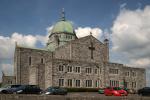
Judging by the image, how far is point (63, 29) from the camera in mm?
88938

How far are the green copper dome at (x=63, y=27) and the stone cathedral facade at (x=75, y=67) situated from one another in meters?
3.83

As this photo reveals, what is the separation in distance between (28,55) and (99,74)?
2039cm

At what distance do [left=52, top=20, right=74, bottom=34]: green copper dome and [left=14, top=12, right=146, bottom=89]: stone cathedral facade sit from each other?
3.83m

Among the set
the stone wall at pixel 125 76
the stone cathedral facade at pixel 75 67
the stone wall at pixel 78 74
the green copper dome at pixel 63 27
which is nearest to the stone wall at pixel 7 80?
the stone cathedral facade at pixel 75 67

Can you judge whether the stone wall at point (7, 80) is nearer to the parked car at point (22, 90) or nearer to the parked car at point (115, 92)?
the parked car at point (22, 90)

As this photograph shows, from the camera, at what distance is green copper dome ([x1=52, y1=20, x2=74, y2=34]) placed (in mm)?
89000

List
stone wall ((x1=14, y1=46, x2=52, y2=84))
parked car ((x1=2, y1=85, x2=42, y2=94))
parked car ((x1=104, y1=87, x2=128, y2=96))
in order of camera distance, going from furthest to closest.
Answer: stone wall ((x1=14, y1=46, x2=52, y2=84)) → parked car ((x1=104, y1=87, x2=128, y2=96)) → parked car ((x1=2, y1=85, x2=42, y2=94))

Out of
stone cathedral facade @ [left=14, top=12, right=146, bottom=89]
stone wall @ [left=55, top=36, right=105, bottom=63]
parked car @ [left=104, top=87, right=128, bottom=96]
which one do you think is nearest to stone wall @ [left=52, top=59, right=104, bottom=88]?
stone cathedral facade @ [left=14, top=12, right=146, bottom=89]

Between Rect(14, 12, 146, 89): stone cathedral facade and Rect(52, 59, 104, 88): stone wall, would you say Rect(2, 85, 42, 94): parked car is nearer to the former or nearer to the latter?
Rect(14, 12, 146, 89): stone cathedral facade

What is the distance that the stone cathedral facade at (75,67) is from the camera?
2461 inches

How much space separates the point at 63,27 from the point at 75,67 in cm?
2808

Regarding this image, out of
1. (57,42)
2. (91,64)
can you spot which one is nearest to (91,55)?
(91,64)

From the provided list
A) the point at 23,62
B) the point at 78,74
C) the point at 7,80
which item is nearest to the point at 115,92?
the point at 78,74

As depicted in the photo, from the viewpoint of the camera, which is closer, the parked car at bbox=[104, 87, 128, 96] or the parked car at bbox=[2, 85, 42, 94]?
the parked car at bbox=[2, 85, 42, 94]
